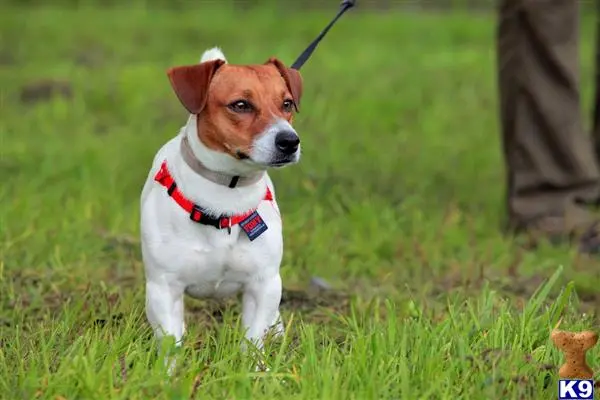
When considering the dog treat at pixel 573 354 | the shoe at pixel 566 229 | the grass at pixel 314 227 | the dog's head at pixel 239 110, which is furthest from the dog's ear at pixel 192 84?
the shoe at pixel 566 229

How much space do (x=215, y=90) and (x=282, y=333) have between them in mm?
959

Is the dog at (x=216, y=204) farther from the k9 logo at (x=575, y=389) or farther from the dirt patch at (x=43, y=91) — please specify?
the dirt patch at (x=43, y=91)

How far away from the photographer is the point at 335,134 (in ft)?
32.0

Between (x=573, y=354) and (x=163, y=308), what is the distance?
1.50 meters

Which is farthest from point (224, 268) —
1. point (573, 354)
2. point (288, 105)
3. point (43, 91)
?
point (43, 91)

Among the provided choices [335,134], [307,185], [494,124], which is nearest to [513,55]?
[307,185]

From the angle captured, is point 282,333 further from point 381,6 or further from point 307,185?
point 381,6

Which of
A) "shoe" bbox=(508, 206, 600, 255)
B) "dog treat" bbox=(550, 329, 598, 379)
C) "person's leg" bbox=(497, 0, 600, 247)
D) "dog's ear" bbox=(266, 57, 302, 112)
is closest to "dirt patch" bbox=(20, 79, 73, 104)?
"person's leg" bbox=(497, 0, 600, 247)

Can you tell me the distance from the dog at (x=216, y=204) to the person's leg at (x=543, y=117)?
131 inches

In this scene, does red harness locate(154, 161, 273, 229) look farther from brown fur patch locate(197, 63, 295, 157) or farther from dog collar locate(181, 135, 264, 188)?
brown fur patch locate(197, 63, 295, 157)

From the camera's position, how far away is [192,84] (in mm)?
4305

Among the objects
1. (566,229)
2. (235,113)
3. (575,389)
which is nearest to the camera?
(575,389)

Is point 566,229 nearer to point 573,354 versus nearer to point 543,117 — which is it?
point 543,117

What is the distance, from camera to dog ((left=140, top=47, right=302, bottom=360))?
169 inches
